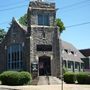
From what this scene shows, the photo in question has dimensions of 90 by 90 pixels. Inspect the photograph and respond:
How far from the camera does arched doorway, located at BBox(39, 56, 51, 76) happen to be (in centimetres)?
4628

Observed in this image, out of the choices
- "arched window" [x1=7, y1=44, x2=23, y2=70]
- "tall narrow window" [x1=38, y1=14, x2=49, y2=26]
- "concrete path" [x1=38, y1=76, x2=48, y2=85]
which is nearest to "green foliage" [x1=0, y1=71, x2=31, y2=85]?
"concrete path" [x1=38, y1=76, x2=48, y2=85]

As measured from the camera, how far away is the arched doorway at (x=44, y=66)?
46281 mm

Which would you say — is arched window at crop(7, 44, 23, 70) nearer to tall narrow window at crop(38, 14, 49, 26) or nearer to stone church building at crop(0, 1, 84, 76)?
stone church building at crop(0, 1, 84, 76)

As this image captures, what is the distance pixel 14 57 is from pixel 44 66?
4.75m

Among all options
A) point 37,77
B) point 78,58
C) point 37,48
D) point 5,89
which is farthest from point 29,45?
point 78,58

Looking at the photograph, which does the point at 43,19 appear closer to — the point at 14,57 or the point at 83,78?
the point at 14,57

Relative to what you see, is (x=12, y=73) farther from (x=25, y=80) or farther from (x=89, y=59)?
(x=89, y=59)

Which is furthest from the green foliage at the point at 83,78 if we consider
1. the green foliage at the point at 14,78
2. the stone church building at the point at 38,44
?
the green foliage at the point at 14,78

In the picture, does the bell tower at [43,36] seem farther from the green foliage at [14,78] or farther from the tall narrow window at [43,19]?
the green foliage at [14,78]

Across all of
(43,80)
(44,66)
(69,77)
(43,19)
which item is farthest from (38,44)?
(69,77)

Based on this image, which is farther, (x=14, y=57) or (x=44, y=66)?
(x=14, y=57)

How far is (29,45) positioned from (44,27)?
3.30 m

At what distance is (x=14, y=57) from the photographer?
159 feet

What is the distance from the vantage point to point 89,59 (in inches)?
2665
